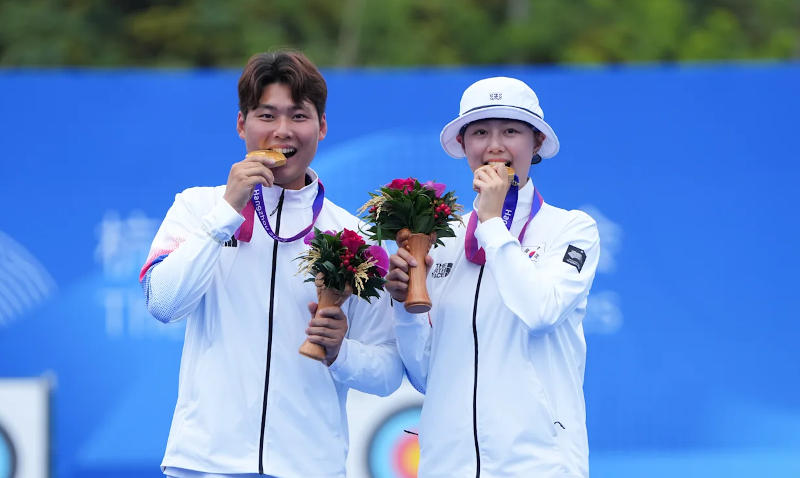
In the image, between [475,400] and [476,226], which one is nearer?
[475,400]

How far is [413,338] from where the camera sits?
3396mm

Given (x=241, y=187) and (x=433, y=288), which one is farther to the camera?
(x=433, y=288)

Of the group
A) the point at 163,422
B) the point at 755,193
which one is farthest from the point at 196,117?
the point at 755,193

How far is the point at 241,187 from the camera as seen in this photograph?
3.23 metres

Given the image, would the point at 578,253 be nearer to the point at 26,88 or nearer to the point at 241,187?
the point at 241,187

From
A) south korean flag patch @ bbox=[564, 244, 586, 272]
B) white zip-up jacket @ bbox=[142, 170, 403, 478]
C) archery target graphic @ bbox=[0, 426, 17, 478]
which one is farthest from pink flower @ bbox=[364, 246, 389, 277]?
archery target graphic @ bbox=[0, 426, 17, 478]

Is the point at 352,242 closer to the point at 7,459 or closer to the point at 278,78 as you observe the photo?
the point at 278,78

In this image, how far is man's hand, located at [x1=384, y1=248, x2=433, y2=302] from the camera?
328 centimetres

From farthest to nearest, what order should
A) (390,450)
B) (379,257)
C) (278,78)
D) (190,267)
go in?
1. (390,450)
2. (278,78)
3. (379,257)
4. (190,267)

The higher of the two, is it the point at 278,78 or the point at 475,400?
the point at 278,78

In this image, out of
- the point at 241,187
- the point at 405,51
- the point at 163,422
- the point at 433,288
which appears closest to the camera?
the point at 241,187

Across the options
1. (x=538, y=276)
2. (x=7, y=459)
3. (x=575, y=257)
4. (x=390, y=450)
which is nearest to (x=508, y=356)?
(x=538, y=276)

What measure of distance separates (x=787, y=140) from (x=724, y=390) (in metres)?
1.66

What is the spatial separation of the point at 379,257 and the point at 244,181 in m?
0.50
